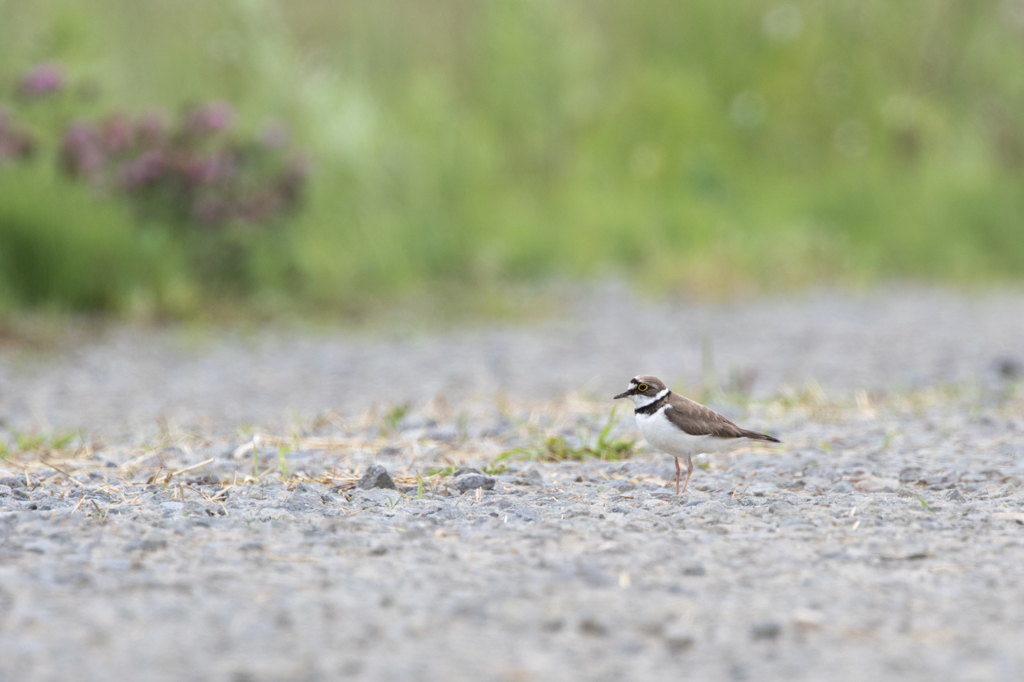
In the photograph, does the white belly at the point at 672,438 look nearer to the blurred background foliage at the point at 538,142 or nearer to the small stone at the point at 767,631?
the small stone at the point at 767,631

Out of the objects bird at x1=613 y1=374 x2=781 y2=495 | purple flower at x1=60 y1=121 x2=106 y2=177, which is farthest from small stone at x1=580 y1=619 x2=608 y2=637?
purple flower at x1=60 y1=121 x2=106 y2=177

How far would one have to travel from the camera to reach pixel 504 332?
1006cm

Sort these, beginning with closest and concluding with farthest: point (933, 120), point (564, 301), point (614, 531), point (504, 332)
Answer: point (614, 531) → point (504, 332) → point (564, 301) → point (933, 120)

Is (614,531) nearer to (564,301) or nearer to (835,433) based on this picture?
(835,433)

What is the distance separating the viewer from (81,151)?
9.84m

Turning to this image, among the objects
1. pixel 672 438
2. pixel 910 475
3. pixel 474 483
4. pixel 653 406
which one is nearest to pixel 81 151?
pixel 474 483

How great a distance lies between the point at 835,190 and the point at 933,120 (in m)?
2.20

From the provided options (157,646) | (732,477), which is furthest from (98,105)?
(157,646)

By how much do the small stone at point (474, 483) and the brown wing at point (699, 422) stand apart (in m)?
0.62

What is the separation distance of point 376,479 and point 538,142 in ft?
40.8

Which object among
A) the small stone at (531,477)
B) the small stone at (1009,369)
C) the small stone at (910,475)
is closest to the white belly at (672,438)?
the small stone at (531,477)

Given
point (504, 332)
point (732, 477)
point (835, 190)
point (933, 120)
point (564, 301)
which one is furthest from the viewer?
point (933, 120)

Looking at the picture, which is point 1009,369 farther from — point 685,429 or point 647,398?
point 685,429

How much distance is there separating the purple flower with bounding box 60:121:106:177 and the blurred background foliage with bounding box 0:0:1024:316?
0.76ft
